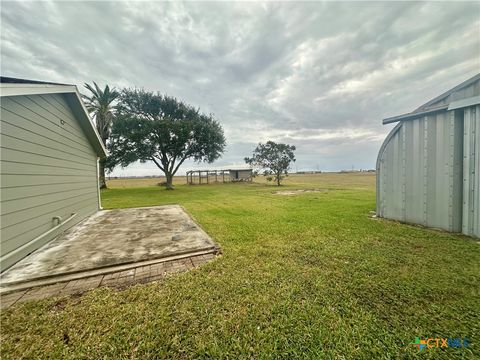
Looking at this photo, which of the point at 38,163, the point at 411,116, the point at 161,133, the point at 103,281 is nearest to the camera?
the point at 103,281

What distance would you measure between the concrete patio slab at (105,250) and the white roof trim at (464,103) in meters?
5.93

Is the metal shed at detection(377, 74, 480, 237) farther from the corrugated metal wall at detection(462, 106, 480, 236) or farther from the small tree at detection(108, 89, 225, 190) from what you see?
the small tree at detection(108, 89, 225, 190)

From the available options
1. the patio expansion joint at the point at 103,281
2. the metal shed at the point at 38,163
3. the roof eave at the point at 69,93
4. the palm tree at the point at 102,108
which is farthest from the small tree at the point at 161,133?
the patio expansion joint at the point at 103,281

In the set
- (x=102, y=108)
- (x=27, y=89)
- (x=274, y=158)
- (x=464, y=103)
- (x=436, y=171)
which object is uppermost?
(x=102, y=108)

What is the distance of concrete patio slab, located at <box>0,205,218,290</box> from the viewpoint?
2549 mm

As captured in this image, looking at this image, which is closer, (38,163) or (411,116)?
(38,163)

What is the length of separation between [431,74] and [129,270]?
14.6m

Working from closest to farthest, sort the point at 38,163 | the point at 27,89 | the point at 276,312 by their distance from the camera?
the point at 276,312 < the point at 27,89 < the point at 38,163

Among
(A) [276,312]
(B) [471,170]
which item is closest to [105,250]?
(A) [276,312]

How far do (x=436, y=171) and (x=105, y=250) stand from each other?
7522 mm

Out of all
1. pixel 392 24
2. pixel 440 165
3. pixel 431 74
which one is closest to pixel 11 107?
pixel 440 165

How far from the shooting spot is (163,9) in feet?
22.9

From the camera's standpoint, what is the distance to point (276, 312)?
5.93ft

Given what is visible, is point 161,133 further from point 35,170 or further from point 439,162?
point 439,162
